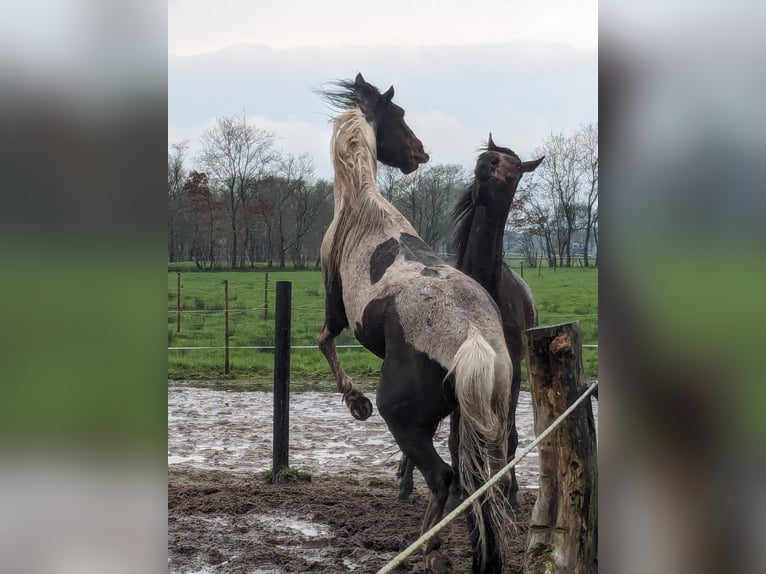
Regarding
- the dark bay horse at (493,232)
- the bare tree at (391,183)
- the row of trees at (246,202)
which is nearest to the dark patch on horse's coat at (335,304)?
the dark bay horse at (493,232)

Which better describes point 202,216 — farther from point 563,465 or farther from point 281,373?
point 563,465

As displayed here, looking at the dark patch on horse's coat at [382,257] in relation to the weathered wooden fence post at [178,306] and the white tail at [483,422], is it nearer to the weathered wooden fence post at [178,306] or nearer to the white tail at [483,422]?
the white tail at [483,422]

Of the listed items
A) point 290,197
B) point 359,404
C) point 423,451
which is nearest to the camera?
point 423,451

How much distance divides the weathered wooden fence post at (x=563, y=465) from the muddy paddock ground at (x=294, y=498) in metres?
0.72

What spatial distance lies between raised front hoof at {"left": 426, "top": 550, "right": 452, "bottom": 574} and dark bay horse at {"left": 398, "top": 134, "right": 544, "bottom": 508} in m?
0.67

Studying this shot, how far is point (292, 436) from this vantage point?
5605mm

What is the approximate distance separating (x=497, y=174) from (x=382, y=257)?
76cm

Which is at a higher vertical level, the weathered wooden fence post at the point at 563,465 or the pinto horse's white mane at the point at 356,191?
the pinto horse's white mane at the point at 356,191

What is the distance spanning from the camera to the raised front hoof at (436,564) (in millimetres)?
2797

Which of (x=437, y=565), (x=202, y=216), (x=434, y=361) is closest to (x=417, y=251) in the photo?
(x=434, y=361)

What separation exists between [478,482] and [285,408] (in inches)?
83.2

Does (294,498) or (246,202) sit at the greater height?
(246,202)
